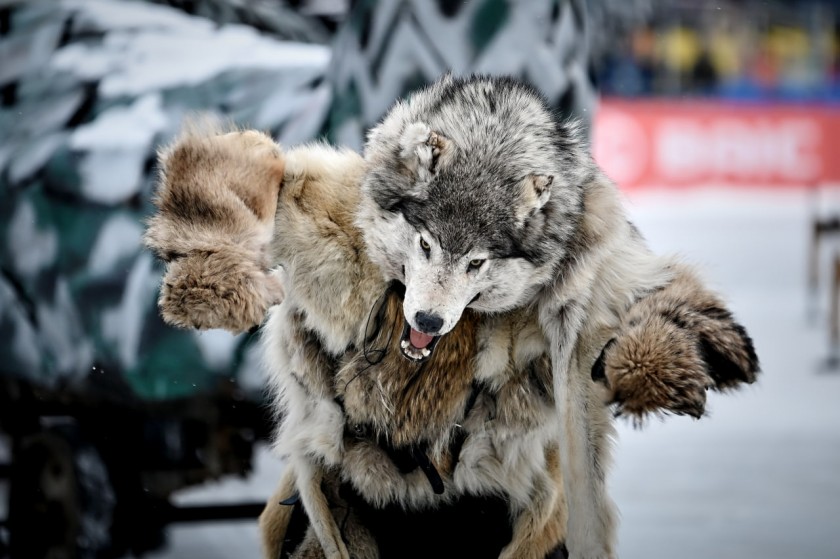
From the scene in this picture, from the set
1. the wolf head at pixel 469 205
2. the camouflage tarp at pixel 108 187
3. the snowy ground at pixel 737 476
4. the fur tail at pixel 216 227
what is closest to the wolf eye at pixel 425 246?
the wolf head at pixel 469 205

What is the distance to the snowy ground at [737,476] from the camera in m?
3.48

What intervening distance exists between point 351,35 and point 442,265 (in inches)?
49.3

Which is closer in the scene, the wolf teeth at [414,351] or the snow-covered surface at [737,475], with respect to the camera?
the wolf teeth at [414,351]

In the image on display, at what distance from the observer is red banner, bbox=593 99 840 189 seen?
11.9 meters

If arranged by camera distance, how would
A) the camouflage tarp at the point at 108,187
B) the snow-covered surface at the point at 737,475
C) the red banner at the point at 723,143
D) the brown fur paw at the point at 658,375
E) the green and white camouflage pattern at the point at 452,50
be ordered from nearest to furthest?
1. the brown fur paw at the point at 658,375
2. the green and white camouflage pattern at the point at 452,50
3. the camouflage tarp at the point at 108,187
4. the snow-covered surface at the point at 737,475
5. the red banner at the point at 723,143

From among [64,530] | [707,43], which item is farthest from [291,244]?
[707,43]

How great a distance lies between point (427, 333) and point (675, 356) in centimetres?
38

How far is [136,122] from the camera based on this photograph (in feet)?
10.5

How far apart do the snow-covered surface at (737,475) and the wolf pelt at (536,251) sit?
6.9 inches

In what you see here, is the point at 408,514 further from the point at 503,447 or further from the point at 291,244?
the point at 291,244

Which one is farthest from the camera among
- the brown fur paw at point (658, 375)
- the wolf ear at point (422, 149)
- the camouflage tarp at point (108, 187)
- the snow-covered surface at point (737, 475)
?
the snow-covered surface at point (737, 475)

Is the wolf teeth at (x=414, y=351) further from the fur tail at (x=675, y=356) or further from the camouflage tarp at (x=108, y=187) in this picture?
the camouflage tarp at (x=108, y=187)

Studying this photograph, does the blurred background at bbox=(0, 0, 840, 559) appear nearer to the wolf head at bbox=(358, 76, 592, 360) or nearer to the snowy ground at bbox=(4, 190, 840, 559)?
the snowy ground at bbox=(4, 190, 840, 559)

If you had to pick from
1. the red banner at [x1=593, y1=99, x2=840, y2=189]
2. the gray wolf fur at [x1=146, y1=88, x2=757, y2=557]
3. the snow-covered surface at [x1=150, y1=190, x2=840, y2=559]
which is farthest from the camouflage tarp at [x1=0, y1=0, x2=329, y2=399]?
the red banner at [x1=593, y1=99, x2=840, y2=189]
